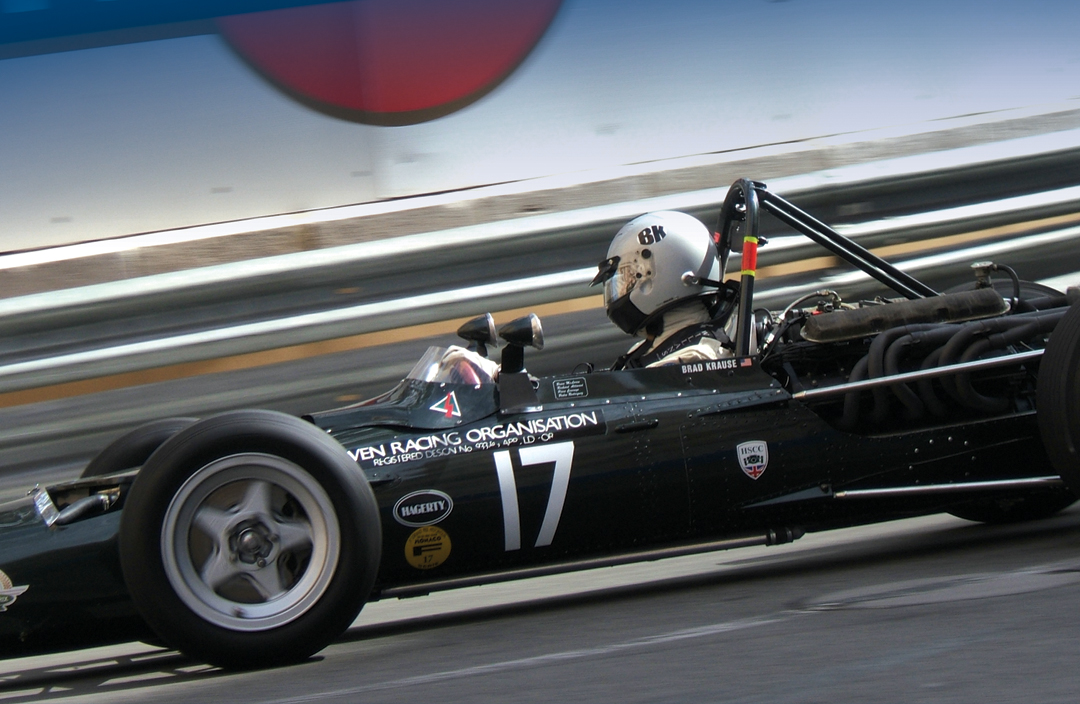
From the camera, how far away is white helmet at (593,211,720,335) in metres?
4.83

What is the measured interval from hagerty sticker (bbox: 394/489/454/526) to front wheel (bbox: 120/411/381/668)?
0.90 ft

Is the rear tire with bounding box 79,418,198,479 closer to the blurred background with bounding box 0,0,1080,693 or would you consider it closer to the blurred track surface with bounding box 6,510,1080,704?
the blurred track surface with bounding box 6,510,1080,704

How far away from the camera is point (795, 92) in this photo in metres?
6.36

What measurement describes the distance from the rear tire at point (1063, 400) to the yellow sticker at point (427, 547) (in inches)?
75.1

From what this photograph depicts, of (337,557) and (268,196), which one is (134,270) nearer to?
(268,196)

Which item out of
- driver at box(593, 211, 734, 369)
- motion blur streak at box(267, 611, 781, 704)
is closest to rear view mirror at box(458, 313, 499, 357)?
driver at box(593, 211, 734, 369)

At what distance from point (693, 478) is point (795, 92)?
3041 millimetres

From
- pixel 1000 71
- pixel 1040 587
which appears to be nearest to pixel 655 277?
pixel 1040 587

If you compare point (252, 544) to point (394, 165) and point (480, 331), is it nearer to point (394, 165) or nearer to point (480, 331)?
point (480, 331)

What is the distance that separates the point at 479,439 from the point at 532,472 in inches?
7.5

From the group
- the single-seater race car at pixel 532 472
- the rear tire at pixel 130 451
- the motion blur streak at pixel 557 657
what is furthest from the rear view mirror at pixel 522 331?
the rear tire at pixel 130 451

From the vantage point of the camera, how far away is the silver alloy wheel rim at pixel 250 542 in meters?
3.36

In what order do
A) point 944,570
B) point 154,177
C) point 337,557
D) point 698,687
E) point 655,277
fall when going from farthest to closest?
point 154,177 → point 655,277 → point 944,570 → point 337,557 → point 698,687

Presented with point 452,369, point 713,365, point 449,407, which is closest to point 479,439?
point 449,407
